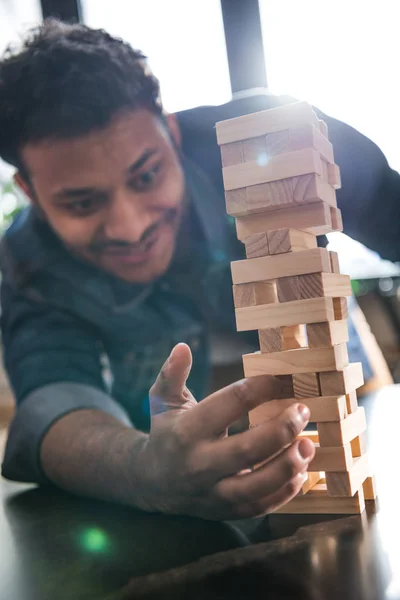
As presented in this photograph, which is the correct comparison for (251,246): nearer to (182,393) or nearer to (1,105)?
(182,393)

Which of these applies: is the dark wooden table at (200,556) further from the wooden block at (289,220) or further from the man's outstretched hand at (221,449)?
the wooden block at (289,220)

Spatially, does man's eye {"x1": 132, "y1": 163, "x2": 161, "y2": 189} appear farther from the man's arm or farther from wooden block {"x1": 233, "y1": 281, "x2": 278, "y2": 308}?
wooden block {"x1": 233, "y1": 281, "x2": 278, "y2": 308}

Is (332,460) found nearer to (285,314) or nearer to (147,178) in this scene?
(285,314)

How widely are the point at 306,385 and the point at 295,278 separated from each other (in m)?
0.13

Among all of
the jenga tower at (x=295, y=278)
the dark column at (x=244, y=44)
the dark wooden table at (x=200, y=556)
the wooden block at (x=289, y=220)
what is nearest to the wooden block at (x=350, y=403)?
the jenga tower at (x=295, y=278)

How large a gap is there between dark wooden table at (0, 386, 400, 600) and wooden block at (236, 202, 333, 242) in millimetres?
367

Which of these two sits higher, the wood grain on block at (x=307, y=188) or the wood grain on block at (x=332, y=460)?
the wood grain on block at (x=307, y=188)

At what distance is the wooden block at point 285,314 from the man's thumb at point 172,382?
10 cm

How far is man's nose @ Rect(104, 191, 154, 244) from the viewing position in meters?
1.51

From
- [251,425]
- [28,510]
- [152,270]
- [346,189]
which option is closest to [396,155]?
[346,189]

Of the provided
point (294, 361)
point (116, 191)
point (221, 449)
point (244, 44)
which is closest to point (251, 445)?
point (221, 449)

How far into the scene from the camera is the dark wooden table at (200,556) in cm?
52

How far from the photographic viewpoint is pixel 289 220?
2.33ft

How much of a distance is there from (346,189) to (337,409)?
597 millimetres
